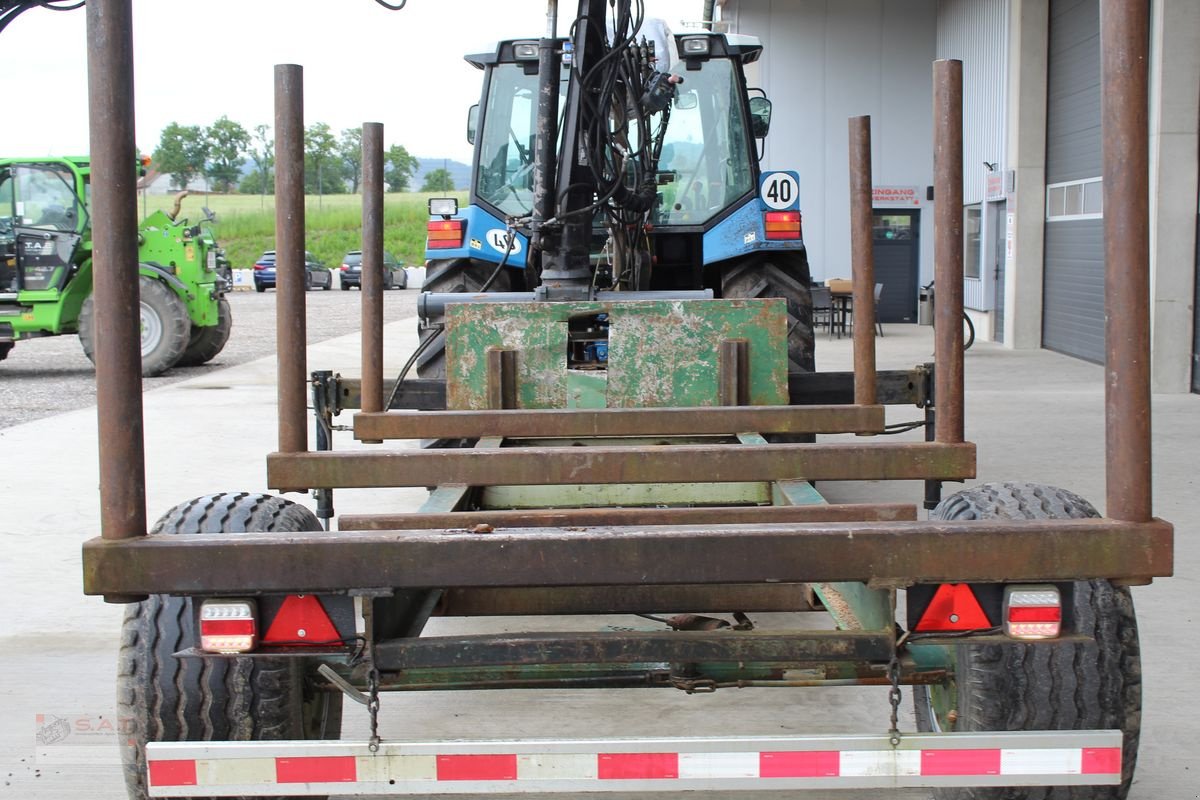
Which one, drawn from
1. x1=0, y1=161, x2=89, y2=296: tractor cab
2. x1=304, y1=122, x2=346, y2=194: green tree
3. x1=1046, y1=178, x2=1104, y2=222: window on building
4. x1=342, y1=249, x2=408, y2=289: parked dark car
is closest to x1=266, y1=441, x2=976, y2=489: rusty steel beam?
x1=1046, y1=178, x2=1104, y2=222: window on building

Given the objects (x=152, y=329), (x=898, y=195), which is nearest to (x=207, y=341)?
(x=152, y=329)

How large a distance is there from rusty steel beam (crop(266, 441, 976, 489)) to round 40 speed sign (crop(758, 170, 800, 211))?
13.3 feet

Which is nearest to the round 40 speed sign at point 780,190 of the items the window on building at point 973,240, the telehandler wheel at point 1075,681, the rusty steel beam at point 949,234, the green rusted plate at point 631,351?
the green rusted plate at point 631,351

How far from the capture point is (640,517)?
3.15 metres

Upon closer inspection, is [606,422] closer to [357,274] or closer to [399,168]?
[357,274]

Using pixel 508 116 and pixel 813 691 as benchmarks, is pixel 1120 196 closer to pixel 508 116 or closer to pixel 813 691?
pixel 813 691

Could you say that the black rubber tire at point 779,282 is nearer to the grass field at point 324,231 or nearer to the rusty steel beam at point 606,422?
the rusty steel beam at point 606,422

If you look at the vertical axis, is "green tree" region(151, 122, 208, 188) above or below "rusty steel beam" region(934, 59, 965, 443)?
above

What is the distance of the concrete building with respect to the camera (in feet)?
41.3

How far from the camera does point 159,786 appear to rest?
2.60 metres

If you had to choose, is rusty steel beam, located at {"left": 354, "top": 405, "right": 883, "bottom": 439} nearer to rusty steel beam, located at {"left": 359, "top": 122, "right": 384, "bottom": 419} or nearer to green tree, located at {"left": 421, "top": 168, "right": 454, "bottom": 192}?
rusty steel beam, located at {"left": 359, "top": 122, "right": 384, "bottom": 419}

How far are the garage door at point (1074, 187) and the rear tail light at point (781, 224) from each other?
8744mm

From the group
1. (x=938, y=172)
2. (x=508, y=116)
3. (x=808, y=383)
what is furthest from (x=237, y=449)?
(x=938, y=172)

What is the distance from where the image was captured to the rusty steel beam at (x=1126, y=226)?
8.07ft
